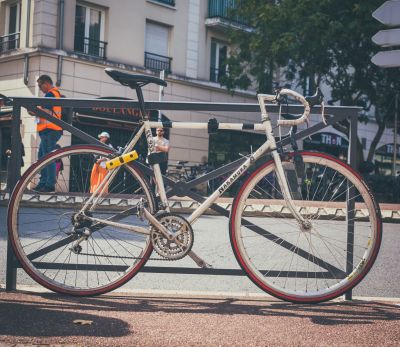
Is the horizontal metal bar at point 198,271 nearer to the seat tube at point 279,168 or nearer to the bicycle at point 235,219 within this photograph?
the bicycle at point 235,219

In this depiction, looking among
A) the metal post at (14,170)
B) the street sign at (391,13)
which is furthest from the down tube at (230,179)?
the street sign at (391,13)

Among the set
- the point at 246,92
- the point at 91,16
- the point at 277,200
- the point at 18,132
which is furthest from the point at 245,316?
the point at 246,92

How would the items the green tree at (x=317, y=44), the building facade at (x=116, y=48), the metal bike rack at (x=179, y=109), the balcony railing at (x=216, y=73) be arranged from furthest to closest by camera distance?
1. the balcony railing at (x=216, y=73)
2. the building facade at (x=116, y=48)
3. the green tree at (x=317, y=44)
4. the metal bike rack at (x=179, y=109)

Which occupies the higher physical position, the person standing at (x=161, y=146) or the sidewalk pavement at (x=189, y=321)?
the person standing at (x=161, y=146)

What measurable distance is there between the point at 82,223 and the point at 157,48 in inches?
758

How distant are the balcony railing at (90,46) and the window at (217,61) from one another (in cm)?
552

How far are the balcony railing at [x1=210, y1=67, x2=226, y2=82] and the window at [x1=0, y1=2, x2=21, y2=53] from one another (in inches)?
321

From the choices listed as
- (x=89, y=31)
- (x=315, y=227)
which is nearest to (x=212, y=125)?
(x=315, y=227)

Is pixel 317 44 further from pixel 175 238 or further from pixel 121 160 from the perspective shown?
pixel 175 238

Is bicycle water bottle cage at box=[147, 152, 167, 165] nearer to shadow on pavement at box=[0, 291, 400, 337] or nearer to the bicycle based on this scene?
the bicycle

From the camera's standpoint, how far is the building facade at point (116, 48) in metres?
18.8

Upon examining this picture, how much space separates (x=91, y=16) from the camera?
20094 mm

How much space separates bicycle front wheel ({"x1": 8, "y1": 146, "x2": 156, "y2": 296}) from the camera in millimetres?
3529

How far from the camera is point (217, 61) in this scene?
2450 cm
